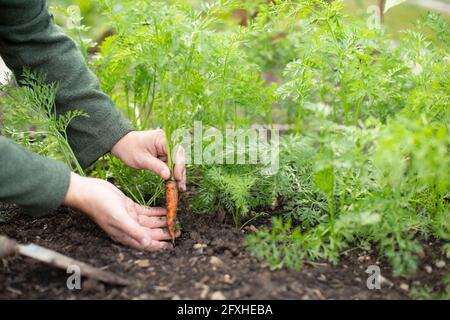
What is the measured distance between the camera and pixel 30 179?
4.69ft

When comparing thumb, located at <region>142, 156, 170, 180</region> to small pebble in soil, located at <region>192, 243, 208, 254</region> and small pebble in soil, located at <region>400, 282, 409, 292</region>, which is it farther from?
small pebble in soil, located at <region>400, 282, 409, 292</region>

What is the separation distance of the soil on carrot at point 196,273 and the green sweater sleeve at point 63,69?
0.33 metres

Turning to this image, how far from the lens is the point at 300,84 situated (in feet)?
5.83

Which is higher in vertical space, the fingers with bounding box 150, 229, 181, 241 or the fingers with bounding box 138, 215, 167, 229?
the fingers with bounding box 138, 215, 167, 229

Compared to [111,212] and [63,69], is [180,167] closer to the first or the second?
[111,212]

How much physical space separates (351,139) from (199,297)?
1.86ft

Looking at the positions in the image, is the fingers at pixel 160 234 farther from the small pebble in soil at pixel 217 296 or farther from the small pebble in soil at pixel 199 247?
the small pebble in soil at pixel 217 296

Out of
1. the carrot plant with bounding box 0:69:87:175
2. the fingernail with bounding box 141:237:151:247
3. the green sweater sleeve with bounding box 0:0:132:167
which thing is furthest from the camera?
the green sweater sleeve with bounding box 0:0:132:167

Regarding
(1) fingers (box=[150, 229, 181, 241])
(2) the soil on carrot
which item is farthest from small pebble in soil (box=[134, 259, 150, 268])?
(1) fingers (box=[150, 229, 181, 241])

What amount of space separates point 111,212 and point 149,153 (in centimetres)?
32

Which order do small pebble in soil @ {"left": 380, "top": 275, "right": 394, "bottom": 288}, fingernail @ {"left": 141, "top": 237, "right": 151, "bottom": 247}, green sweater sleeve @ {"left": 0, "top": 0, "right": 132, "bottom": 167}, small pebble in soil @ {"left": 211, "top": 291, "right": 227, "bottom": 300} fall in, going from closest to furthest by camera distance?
small pebble in soil @ {"left": 211, "top": 291, "right": 227, "bottom": 300}
small pebble in soil @ {"left": 380, "top": 275, "right": 394, "bottom": 288}
fingernail @ {"left": 141, "top": 237, "right": 151, "bottom": 247}
green sweater sleeve @ {"left": 0, "top": 0, "right": 132, "bottom": 167}

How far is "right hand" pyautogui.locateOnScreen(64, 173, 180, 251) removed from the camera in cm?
150

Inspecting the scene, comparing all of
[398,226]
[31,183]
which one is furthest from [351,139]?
[31,183]

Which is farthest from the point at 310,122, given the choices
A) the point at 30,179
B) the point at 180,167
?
the point at 30,179
